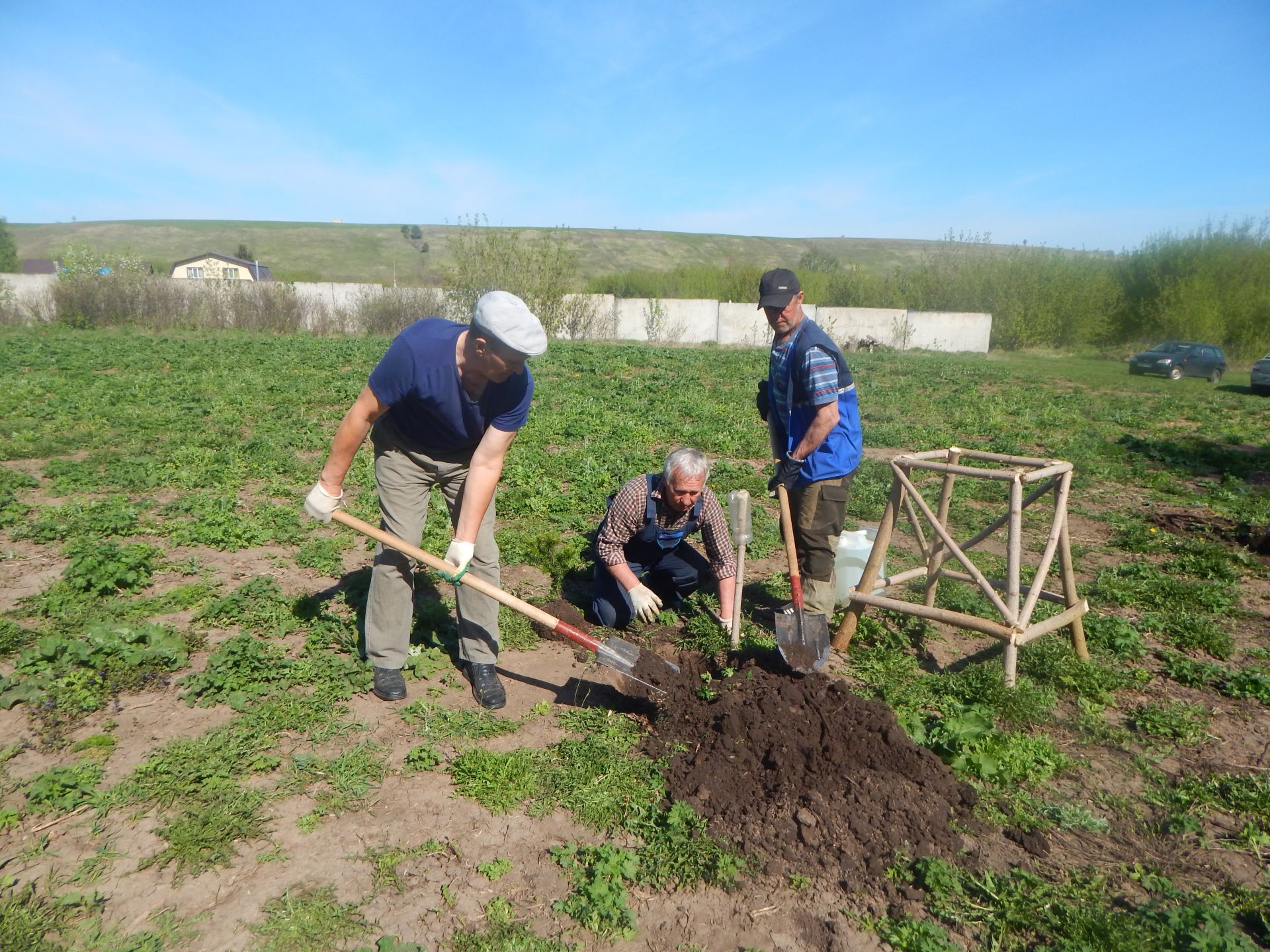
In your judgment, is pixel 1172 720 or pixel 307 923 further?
pixel 1172 720

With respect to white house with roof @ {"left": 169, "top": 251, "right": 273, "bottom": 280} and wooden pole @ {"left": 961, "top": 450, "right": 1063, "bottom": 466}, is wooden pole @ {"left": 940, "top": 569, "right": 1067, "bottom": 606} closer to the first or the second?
wooden pole @ {"left": 961, "top": 450, "right": 1063, "bottom": 466}

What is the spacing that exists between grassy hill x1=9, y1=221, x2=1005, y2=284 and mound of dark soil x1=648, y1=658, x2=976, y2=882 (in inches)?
3096

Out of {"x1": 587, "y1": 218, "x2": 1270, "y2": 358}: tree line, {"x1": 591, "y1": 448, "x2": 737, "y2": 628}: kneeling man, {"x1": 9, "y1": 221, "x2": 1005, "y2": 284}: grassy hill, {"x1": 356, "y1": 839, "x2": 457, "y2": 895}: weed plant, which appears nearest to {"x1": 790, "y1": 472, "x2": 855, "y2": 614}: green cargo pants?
{"x1": 591, "y1": 448, "x2": 737, "y2": 628}: kneeling man

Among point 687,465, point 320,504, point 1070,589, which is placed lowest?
point 1070,589

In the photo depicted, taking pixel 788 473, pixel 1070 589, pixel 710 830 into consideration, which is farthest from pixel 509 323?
pixel 1070 589

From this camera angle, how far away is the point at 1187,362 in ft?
90.4

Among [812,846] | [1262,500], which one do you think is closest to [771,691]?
[812,846]

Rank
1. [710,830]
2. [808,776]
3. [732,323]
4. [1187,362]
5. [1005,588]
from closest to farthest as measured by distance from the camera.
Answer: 1. [710,830]
2. [808,776]
3. [1005,588]
4. [1187,362]
5. [732,323]

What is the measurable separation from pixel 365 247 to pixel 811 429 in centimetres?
10489

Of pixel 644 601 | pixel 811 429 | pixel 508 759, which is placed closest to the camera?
pixel 508 759

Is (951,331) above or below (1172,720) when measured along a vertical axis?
above

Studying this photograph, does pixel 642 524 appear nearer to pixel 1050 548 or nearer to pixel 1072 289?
pixel 1050 548

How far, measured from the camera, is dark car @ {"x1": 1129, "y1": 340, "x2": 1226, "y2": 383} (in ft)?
90.0

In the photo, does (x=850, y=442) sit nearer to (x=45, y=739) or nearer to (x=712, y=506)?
(x=712, y=506)
